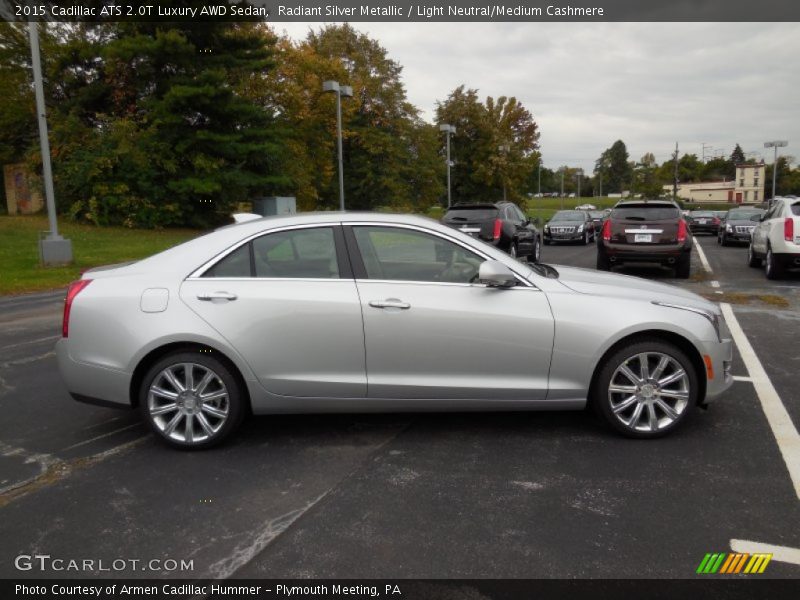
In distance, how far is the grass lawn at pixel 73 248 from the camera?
46.1 ft

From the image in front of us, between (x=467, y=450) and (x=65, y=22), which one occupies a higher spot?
(x=65, y=22)

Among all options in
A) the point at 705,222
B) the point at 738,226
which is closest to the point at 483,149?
the point at 705,222

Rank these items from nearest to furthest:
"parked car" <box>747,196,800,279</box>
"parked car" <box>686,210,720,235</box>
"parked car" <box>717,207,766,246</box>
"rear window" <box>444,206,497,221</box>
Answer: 1. "parked car" <box>747,196,800,279</box>
2. "rear window" <box>444,206,497,221</box>
3. "parked car" <box>717,207,766,246</box>
4. "parked car" <box>686,210,720,235</box>

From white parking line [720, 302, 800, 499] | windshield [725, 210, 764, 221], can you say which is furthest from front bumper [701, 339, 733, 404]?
windshield [725, 210, 764, 221]

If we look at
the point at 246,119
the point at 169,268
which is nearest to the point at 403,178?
the point at 246,119

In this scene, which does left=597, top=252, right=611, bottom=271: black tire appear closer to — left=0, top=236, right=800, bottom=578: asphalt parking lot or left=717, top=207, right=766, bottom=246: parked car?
left=0, top=236, right=800, bottom=578: asphalt parking lot

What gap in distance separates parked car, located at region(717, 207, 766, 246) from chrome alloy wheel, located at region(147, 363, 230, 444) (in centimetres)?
2252

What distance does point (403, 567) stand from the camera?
2.93 meters

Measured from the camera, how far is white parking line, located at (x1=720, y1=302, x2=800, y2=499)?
13.2ft

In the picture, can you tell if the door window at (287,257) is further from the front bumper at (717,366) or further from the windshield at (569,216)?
the windshield at (569,216)

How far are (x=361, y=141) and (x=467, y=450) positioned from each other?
42.0m

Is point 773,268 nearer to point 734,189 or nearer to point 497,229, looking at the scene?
point 497,229
